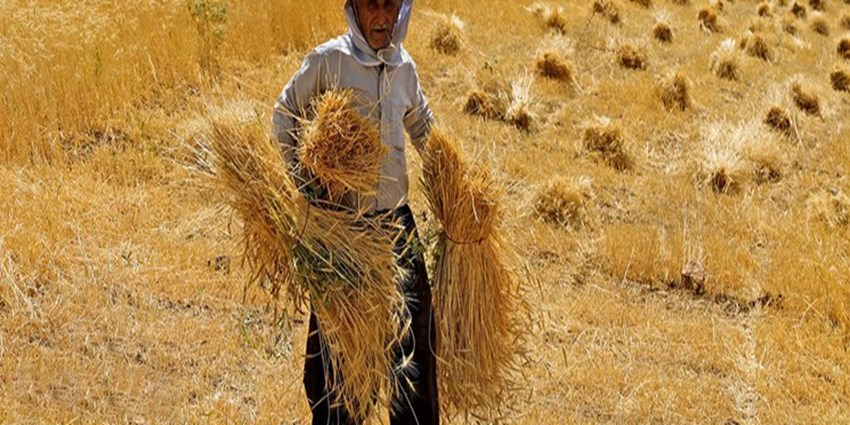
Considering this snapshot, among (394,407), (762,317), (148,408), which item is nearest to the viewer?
(394,407)

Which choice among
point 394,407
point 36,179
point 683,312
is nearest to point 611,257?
point 683,312

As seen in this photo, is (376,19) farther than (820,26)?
No

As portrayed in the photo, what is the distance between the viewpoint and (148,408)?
3.40 meters

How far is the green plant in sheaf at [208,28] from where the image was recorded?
673 cm

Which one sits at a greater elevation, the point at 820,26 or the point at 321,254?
the point at 321,254

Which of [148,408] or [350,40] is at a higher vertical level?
[350,40]

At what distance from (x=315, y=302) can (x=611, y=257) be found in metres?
3.00

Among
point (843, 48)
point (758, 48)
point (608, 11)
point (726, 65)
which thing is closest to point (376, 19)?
point (726, 65)

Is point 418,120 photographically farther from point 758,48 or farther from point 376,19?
point 758,48

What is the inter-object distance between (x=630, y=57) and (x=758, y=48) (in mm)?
2219

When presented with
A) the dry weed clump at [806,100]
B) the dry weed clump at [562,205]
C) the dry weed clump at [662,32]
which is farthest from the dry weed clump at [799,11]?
the dry weed clump at [562,205]

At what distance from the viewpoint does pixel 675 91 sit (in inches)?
320

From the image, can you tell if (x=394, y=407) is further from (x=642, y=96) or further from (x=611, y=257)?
(x=642, y=96)

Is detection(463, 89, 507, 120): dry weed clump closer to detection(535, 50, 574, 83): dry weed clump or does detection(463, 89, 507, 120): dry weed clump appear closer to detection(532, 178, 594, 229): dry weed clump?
detection(535, 50, 574, 83): dry weed clump
